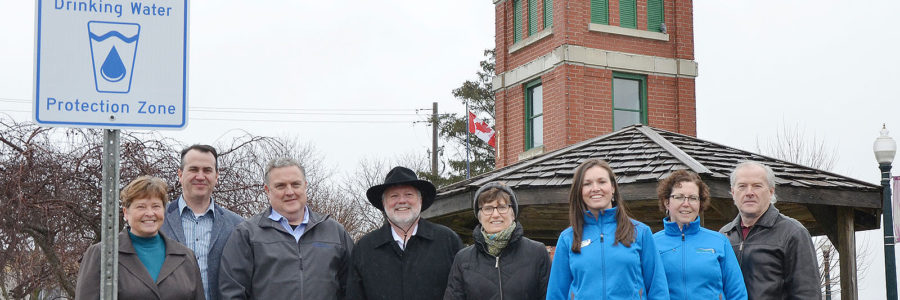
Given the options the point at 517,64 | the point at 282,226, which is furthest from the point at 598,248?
the point at 517,64

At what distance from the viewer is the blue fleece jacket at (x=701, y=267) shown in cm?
546

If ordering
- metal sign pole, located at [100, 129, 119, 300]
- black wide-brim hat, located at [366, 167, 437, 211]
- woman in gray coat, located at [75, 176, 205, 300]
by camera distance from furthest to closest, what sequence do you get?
black wide-brim hat, located at [366, 167, 437, 211] → woman in gray coat, located at [75, 176, 205, 300] → metal sign pole, located at [100, 129, 119, 300]

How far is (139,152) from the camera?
934 cm

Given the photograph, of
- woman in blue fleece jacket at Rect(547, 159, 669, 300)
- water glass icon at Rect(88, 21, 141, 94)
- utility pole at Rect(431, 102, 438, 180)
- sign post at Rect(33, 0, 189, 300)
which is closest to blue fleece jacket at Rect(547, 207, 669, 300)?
woman in blue fleece jacket at Rect(547, 159, 669, 300)

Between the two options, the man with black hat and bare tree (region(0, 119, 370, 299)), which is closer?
the man with black hat

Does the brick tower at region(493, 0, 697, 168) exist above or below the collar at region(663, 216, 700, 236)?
above

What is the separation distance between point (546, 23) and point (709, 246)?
1410 centimetres

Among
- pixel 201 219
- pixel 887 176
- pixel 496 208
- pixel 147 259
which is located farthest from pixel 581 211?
pixel 887 176

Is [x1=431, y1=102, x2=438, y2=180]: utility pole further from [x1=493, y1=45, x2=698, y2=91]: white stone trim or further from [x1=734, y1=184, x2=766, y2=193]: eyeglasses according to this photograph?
[x1=734, y1=184, x2=766, y2=193]: eyeglasses

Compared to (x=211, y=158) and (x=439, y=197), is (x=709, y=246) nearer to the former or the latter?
(x=211, y=158)

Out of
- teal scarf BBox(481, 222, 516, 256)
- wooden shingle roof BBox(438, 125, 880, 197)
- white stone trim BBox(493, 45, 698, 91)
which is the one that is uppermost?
white stone trim BBox(493, 45, 698, 91)

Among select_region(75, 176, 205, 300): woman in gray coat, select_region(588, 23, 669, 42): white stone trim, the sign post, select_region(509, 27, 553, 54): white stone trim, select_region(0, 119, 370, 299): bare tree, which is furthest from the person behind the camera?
select_region(509, 27, 553, 54): white stone trim

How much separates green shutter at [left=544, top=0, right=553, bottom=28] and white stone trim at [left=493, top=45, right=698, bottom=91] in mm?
624

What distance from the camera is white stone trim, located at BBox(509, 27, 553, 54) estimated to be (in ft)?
62.1
